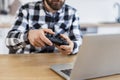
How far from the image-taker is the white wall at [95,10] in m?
3.68

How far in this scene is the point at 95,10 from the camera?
380cm

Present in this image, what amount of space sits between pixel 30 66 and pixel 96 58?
39 centimetres

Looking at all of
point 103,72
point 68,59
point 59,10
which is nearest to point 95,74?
point 103,72

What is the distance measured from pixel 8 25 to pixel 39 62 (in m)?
2.03

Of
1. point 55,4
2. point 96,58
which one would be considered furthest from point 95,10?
point 96,58

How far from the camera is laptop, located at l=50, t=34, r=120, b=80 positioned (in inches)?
33.1

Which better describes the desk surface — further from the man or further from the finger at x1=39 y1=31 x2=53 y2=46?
the man

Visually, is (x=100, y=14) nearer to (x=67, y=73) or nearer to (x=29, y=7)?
(x=29, y=7)

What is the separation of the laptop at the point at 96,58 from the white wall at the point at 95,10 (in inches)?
107

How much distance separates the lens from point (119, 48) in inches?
36.4

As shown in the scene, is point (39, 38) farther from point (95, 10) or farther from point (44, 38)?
point (95, 10)

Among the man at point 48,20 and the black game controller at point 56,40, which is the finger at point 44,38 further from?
the man at point 48,20

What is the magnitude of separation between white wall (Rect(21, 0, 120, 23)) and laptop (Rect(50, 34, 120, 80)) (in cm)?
272

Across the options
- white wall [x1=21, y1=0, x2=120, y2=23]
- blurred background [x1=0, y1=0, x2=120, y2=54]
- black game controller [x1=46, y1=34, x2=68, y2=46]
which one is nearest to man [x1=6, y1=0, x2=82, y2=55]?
black game controller [x1=46, y1=34, x2=68, y2=46]
